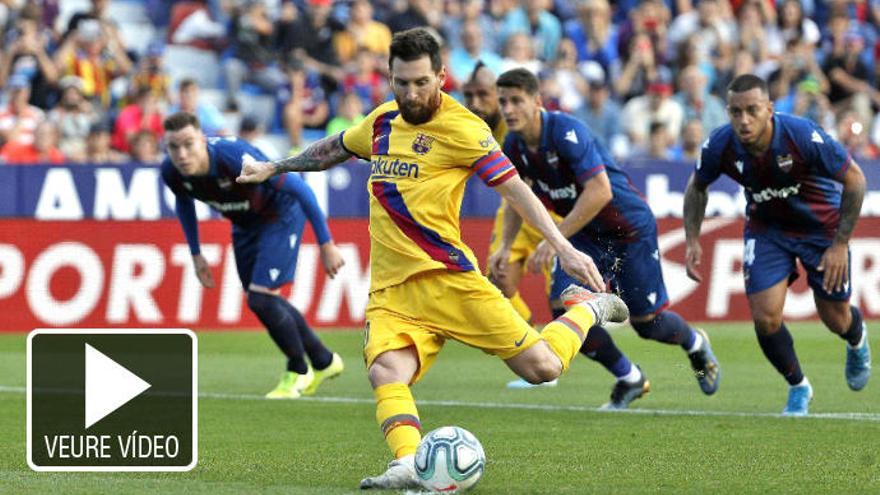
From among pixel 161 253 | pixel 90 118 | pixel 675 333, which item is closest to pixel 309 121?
pixel 90 118

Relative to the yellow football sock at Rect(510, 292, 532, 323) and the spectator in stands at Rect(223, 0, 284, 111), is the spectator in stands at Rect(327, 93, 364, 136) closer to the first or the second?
the spectator in stands at Rect(223, 0, 284, 111)

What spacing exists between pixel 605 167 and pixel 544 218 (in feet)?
13.6

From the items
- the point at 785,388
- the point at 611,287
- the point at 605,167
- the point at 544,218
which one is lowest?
the point at 785,388

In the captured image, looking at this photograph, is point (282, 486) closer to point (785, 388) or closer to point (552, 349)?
point (552, 349)

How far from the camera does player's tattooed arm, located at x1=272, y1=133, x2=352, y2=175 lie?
9141 millimetres

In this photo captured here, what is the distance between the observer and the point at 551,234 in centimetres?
832

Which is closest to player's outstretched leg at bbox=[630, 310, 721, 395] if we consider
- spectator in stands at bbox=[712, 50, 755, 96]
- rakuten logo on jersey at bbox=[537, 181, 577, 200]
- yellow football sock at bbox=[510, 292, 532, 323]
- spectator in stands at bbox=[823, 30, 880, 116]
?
rakuten logo on jersey at bbox=[537, 181, 577, 200]

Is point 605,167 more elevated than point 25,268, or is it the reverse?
point 605,167

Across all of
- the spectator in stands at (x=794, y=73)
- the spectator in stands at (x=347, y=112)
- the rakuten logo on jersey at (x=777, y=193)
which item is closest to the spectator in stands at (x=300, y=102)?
the spectator in stands at (x=347, y=112)

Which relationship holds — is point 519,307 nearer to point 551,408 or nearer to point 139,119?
point 551,408

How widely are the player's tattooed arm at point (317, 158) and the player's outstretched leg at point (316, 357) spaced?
177 inches

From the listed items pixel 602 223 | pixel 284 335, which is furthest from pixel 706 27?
pixel 602 223

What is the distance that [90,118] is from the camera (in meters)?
21.3

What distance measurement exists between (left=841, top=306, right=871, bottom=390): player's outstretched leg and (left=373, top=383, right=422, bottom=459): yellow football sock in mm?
5014
